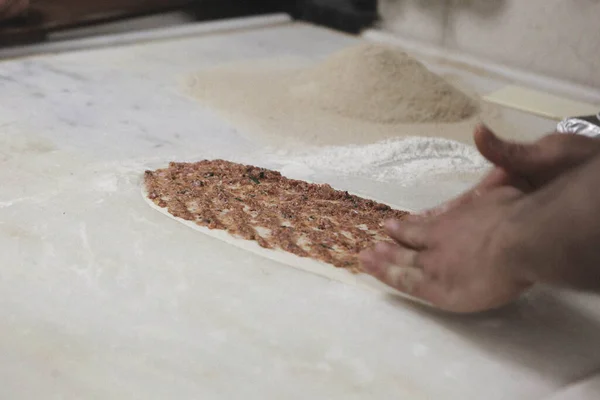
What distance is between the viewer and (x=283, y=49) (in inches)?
130

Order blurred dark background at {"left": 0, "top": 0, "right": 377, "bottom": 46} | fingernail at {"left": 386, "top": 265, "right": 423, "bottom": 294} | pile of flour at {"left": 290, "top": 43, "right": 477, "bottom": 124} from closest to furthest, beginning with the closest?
1. fingernail at {"left": 386, "top": 265, "right": 423, "bottom": 294}
2. pile of flour at {"left": 290, "top": 43, "right": 477, "bottom": 124}
3. blurred dark background at {"left": 0, "top": 0, "right": 377, "bottom": 46}

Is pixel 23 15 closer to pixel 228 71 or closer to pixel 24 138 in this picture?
pixel 228 71

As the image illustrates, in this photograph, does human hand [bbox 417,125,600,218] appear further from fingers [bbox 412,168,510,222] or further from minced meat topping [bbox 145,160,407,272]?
minced meat topping [bbox 145,160,407,272]

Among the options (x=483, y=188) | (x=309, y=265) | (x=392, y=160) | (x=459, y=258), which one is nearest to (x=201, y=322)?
(x=309, y=265)

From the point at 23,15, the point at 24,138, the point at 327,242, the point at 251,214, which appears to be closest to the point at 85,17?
the point at 23,15

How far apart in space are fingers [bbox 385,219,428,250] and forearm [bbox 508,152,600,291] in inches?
8.5

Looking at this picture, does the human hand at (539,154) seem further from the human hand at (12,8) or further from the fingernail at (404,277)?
the human hand at (12,8)

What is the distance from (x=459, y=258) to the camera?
1.18 meters

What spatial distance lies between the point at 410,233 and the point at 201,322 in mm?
433

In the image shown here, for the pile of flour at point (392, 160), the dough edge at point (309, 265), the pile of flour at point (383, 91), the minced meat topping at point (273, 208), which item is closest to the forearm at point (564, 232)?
the dough edge at point (309, 265)

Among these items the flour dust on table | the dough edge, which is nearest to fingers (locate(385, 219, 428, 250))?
the dough edge

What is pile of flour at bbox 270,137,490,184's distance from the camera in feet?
6.56

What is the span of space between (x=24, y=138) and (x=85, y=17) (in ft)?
4.36

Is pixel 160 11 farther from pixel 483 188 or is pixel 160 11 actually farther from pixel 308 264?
pixel 483 188
